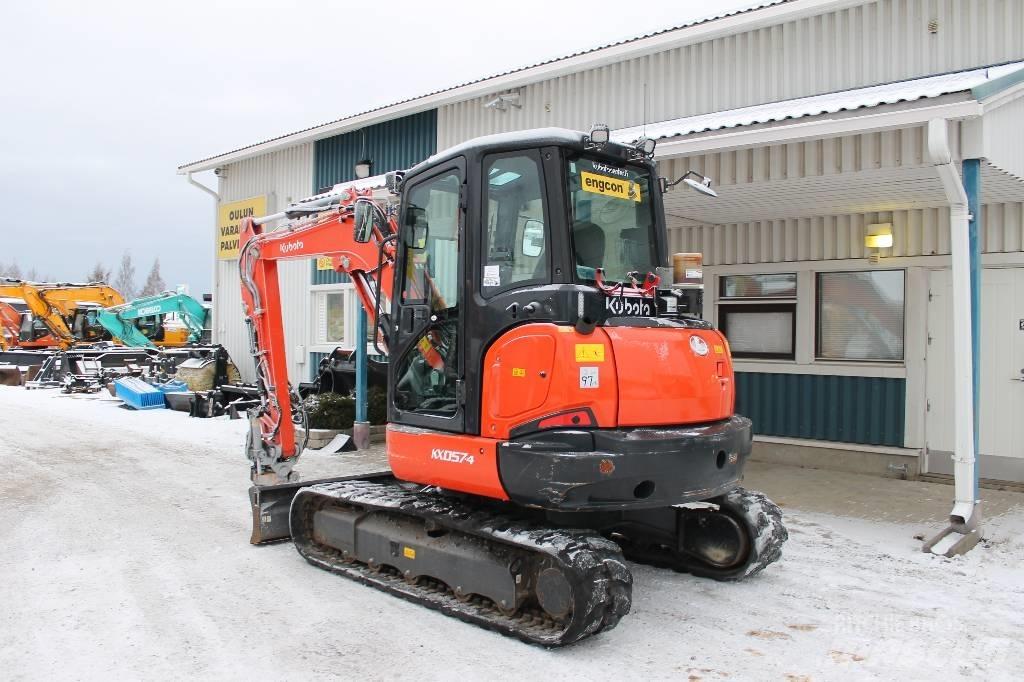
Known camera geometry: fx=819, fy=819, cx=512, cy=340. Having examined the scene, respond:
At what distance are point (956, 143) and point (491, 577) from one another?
4656 millimetres

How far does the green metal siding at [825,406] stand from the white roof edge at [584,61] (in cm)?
439

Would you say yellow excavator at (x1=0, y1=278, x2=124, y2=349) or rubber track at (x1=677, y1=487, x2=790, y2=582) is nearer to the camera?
rubber track at (x1=677, y1=487, x2=790, y2=582)

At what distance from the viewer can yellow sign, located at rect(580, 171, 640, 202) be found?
186 inches

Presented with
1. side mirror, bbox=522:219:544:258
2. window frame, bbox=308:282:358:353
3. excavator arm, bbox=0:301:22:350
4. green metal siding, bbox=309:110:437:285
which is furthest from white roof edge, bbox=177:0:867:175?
excavator arm, bbox=0:301:22:350

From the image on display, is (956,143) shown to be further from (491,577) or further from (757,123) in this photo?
(491,577)

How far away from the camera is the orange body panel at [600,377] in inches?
170

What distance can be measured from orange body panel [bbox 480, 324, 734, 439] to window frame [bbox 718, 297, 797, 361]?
5751mm

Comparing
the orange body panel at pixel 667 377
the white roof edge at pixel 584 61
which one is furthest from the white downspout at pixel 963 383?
the white roof edge at pixel 584 61

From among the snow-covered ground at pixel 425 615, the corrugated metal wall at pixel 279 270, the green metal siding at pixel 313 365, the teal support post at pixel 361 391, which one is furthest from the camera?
the corrugated metal wall at pixel 279 270

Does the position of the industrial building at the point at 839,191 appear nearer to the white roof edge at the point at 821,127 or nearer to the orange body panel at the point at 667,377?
the white roof edge at the point at 821,127

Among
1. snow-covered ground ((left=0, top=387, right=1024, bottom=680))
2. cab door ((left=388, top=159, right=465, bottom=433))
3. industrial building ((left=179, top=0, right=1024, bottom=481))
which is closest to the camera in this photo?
snow-covered ground ((left=0, top=387, right=1024, bottom=680))

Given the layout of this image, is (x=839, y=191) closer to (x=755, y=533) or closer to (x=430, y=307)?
(x=755, y=533)

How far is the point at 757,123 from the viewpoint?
→ 6773 millimetres

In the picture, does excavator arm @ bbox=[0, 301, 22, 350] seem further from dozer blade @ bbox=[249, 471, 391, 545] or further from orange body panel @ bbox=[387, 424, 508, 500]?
orange body panel @ bbox=[387, 424, 508, 500]
